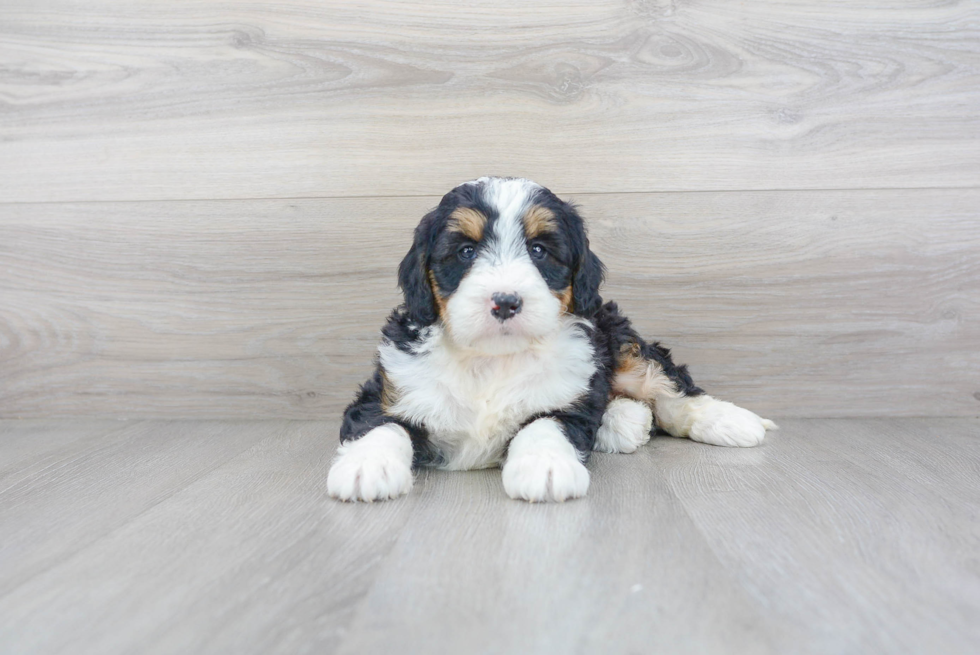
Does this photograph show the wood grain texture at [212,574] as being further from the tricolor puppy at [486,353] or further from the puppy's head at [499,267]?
the puppy's head at [499,267]

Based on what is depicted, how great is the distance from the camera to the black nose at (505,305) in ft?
5.43

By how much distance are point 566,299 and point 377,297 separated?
898 millimetres

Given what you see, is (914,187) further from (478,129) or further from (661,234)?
(478,129)

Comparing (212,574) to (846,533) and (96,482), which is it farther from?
(846,533)

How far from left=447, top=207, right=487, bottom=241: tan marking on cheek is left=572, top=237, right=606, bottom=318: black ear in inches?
11.5

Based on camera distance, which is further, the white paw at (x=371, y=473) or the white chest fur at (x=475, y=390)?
the white chest fur at (x=475, y=390)

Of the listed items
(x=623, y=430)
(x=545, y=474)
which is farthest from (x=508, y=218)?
(x=623, y=430)

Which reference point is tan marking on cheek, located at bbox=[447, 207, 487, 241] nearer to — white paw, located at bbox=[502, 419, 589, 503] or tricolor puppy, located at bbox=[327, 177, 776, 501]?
tricolor puppy, located at bbox=[327, 177, 776, 501]

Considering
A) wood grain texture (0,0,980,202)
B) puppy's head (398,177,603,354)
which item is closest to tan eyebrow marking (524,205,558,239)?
puppy's head (398,177,603,354)

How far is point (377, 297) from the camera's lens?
2.58 m

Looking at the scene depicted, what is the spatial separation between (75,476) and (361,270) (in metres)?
1.08

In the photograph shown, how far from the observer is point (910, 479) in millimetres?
1766

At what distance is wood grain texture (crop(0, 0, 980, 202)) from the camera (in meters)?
2.49

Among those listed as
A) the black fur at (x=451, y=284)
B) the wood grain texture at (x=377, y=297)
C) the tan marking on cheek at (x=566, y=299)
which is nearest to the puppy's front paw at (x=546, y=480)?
the black fur at (x=451, y=284)
